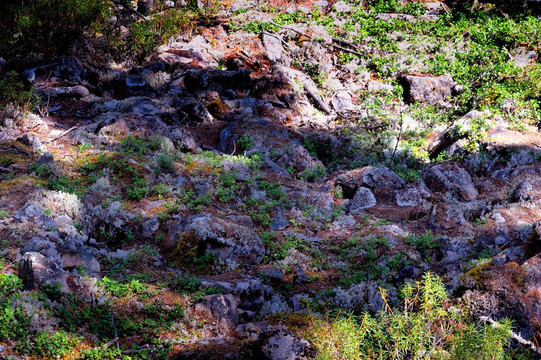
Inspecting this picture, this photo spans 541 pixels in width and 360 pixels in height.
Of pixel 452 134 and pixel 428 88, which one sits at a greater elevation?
pixel 428 88

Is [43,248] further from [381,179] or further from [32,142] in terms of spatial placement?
[381,179]

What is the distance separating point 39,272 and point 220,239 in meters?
2.49

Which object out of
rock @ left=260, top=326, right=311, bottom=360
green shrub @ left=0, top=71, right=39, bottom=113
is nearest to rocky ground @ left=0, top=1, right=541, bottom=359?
rock @ left=260, top=326, right=311, bottom=360

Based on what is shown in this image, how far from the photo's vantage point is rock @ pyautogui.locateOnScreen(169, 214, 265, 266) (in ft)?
19.9

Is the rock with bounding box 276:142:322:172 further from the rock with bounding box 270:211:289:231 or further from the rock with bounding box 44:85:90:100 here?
the rock with bounding box 44:85:90:100

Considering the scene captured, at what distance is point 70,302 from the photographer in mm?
4168

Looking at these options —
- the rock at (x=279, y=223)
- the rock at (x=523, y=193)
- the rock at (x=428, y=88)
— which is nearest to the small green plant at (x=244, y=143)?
the rock at (x=279, y=223)

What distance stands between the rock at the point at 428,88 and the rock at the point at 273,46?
4.84 metres

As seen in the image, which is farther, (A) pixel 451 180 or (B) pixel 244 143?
(B) pixel 244 143

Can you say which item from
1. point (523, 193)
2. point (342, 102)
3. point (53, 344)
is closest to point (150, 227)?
point (53, 344)

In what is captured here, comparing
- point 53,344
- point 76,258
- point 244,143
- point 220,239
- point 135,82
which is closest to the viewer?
point 53,344

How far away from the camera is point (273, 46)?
15672 millimetres

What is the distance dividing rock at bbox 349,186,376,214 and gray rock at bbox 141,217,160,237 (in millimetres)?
4030

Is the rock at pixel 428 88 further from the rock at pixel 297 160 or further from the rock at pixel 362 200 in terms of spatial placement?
the rock at pixel 362 200
